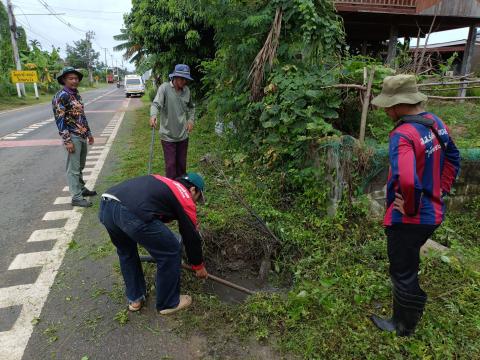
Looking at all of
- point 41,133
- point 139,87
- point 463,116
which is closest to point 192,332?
point 463,116

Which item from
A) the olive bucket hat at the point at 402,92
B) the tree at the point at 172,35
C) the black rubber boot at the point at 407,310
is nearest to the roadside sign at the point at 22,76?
the tree at the point at 172,35

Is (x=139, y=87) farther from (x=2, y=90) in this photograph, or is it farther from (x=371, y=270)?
(x=371, y=270)

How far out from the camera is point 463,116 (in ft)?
24.3

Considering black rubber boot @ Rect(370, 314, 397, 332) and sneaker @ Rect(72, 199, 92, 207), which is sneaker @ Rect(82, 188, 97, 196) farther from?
black rubber boot @ Rect(370, 314, 397, 332)

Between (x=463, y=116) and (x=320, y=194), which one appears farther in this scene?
(x=463, y=116)

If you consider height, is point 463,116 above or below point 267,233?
above

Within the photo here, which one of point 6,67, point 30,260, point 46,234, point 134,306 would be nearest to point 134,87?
point 6,67

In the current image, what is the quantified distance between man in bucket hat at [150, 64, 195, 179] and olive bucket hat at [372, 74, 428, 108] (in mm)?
3056

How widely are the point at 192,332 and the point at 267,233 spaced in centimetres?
143

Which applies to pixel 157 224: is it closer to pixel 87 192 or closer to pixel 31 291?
pixel 31 291

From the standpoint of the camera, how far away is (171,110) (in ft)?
15.9

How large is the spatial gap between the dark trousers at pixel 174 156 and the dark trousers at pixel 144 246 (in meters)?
2.42

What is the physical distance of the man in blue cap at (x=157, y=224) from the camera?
2.43m

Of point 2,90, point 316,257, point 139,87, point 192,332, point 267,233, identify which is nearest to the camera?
point 192,332
